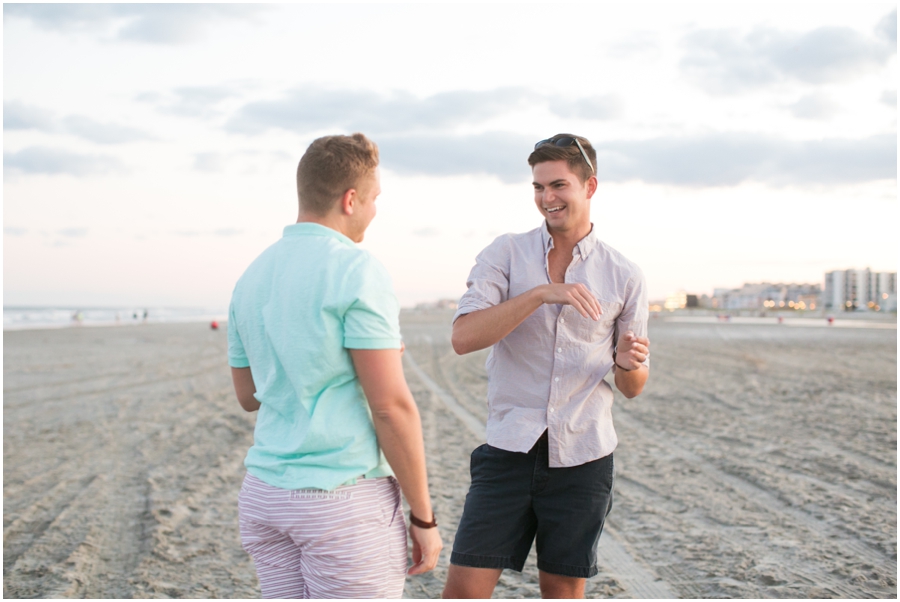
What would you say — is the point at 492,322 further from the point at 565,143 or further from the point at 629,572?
the point at 629,572

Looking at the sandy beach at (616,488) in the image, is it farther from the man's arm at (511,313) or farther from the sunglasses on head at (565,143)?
the sunglasses on head at (565,143)

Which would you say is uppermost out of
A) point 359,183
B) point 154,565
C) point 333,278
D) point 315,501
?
point 359,183

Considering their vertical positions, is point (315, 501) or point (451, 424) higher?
point (315, 501)

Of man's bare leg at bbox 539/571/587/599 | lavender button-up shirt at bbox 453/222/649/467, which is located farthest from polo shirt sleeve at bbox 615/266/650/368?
man's bare leg at bbox 539/571/587/599

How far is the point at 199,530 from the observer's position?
462cm

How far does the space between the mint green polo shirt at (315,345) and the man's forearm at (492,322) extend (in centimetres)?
58

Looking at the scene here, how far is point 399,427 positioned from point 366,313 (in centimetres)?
33

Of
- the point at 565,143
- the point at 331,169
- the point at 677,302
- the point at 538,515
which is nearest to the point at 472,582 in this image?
the point at 538,515

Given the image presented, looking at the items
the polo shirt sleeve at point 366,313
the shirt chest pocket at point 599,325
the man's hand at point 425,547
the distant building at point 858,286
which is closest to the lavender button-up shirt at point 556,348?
the shirt chest pocket at point 599,325

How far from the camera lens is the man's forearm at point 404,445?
1687 millimetres

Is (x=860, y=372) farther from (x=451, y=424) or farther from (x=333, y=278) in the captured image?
(x=333, y=278)

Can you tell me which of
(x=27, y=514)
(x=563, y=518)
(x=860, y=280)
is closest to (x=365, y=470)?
(x=563, y=518)

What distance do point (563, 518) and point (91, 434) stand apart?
286 inches

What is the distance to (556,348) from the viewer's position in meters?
2.37
